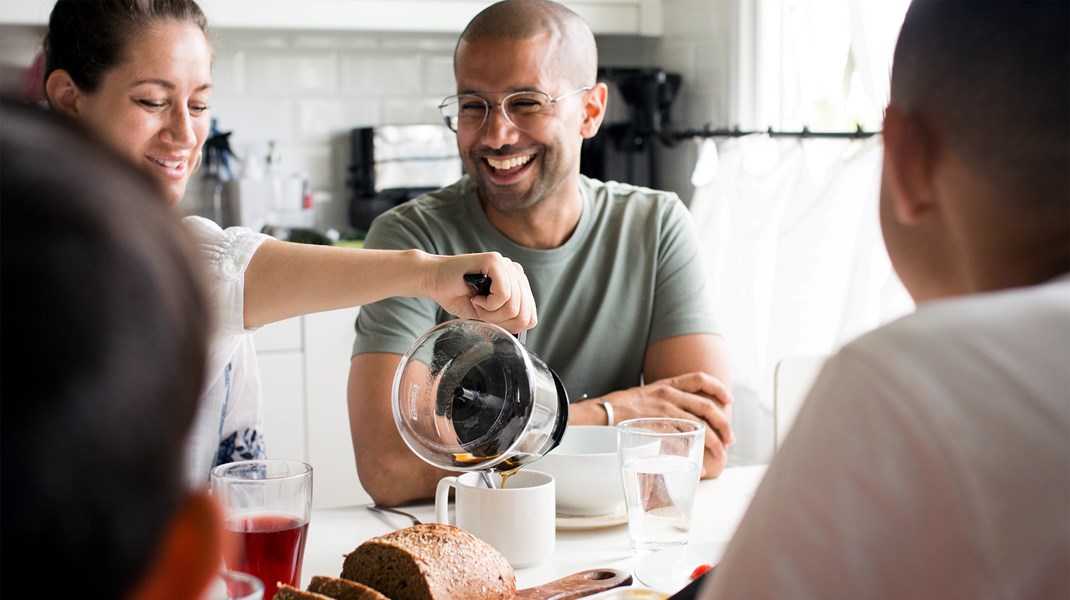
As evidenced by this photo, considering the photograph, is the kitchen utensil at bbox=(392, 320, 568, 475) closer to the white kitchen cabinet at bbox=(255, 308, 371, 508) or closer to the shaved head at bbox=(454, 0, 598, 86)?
the shaved head at bbox=(454, 0, 598, 86)

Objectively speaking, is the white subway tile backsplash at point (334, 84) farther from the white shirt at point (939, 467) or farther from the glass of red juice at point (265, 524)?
the white shirt at point (939, 467)

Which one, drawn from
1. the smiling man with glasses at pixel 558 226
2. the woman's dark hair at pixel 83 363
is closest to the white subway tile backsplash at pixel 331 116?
the smiling man with glasses at pixel 558 226

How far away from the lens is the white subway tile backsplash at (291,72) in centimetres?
323

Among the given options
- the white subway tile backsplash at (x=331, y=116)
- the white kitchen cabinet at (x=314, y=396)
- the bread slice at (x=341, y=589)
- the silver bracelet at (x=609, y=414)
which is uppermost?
the white subway tile backsplash at (x=331, y=116)

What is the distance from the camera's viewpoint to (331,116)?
3303 mm

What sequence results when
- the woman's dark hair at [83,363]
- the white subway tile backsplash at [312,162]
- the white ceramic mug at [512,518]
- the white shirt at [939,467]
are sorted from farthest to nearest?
the white subway tile backsplash at [312,162] → the white ceramic mug at [512,518] → the white shirt at [939,467] → the woman's dark hair at [83,363]

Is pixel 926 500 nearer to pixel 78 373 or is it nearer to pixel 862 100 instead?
pixel 78 373

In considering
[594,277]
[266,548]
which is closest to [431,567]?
[266,548]

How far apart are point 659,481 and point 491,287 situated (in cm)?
29

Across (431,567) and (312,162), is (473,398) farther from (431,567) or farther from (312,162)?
(312,162)

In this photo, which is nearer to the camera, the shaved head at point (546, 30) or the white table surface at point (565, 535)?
the white table surface at point (565, 535)

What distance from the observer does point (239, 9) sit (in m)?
2.75

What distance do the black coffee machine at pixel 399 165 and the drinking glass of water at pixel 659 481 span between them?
2.07 metres

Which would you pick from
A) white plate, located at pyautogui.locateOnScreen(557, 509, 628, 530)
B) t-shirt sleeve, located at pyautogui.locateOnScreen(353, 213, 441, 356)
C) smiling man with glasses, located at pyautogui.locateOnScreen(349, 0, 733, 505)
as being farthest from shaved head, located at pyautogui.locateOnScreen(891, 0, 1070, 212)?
smiling man with glasses, located at pyautogui.locateOnScreen(349, 0, 733, 505)
